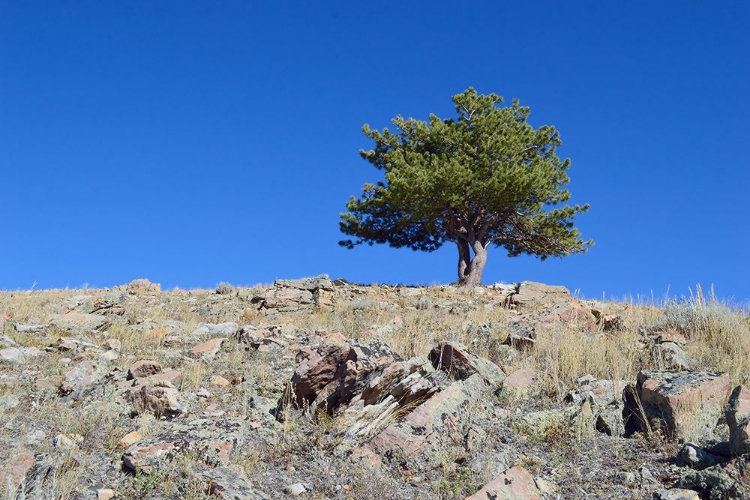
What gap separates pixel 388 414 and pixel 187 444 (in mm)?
1718

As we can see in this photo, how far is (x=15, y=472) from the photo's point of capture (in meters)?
4.72

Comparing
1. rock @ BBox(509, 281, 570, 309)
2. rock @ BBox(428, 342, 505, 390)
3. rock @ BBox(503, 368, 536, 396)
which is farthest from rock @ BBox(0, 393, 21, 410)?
rock @ BBox(509, 281, 570, 309)

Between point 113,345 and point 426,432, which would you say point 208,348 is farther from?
point 426,432

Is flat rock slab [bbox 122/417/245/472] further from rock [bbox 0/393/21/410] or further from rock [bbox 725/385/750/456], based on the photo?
rock [bbox 725/385/750/456]

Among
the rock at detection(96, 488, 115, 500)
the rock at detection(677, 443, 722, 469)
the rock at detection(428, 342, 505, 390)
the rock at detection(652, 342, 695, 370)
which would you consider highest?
the rock at detection(652, 342, 695, 370)

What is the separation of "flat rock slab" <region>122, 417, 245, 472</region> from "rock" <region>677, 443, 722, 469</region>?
3425mm

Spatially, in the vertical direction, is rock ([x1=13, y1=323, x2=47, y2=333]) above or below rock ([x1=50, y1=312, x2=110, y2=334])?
below

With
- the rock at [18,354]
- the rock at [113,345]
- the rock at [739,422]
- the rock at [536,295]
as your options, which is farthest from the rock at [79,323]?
the rock at [739,422]

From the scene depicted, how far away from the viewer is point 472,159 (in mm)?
22438

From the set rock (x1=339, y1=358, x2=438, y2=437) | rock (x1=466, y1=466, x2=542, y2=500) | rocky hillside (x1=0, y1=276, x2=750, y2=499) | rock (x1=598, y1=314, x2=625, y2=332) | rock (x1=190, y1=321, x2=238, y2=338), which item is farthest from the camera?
rock (x1=190, y1=321, x2=238, y2=338)

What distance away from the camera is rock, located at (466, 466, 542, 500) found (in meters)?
4.36

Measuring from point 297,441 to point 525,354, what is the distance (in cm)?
337

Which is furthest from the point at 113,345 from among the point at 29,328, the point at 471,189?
the point at 471,189

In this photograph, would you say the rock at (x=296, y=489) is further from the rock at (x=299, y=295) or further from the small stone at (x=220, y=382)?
the rock at (x=299, y=295)
